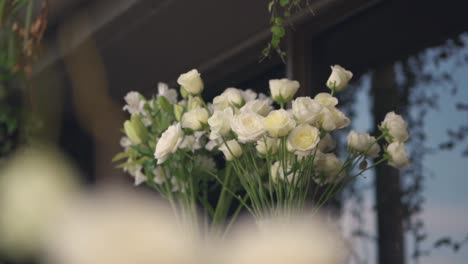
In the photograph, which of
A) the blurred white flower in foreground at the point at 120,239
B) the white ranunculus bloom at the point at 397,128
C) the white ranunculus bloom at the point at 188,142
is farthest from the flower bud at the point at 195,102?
the blurred white flower in foreground at the point at 120,239

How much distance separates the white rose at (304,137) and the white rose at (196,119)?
0.88 ft

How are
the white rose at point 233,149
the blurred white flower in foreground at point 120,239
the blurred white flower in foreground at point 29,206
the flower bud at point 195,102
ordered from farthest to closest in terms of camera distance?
the flower bud at point 195,102
the white rose at point 233,149
the blurred white flower in foreground at point 29,206
the blurred white flower in foreground at point 120,239

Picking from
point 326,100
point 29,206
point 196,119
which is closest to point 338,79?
point 326,100

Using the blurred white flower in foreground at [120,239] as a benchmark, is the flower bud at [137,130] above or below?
above

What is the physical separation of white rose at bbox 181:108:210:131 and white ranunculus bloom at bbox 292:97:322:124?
0.86ft

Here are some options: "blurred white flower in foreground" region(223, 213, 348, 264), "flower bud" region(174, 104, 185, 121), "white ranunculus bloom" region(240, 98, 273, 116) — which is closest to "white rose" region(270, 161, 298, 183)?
"white ranunculus bloom" region(240, 98, 273, 116)

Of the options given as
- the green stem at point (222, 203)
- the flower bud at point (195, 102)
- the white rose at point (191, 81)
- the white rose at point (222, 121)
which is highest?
the white rose at point (191, 81)

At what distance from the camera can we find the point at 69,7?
3531 mm

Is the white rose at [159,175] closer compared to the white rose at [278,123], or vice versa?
the white rose at [278,123]

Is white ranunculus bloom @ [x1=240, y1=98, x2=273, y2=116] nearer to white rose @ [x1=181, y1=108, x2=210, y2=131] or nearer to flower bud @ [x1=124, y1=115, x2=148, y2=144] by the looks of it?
white rose @ [x1=181, y1=108, x2=210, y2=131]

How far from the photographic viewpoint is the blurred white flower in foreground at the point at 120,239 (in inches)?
13.6

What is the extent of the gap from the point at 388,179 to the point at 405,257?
261 millimetres

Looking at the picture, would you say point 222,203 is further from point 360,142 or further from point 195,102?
point 360,142

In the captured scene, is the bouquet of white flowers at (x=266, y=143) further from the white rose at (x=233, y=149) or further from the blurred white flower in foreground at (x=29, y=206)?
the blurred white flower in foreground at (x=29, y=206)
